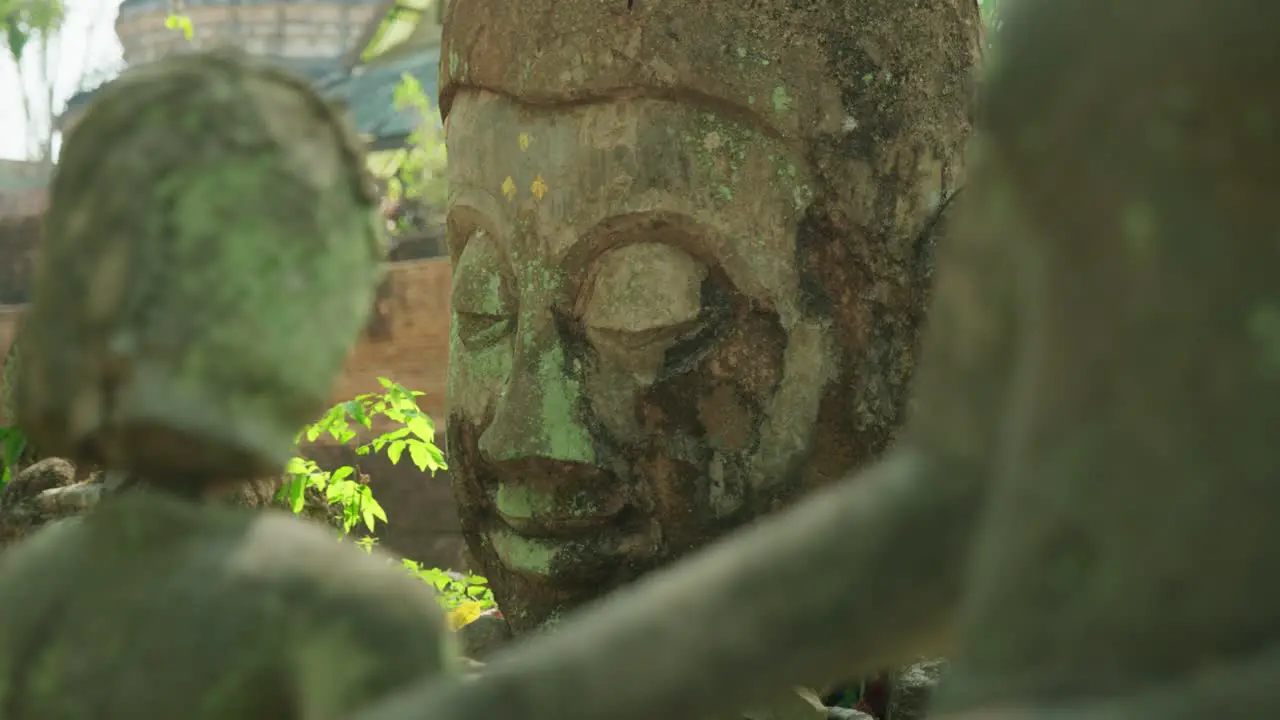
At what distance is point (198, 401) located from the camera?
0.96m

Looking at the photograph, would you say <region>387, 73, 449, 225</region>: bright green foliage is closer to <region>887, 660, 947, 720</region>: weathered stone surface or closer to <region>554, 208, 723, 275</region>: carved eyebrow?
<region>554, 208, 723, 275</region>: carved eyebrow

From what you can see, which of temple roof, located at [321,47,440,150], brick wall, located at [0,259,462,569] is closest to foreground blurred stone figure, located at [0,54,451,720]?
brick wall, located at [0,259,462,569]

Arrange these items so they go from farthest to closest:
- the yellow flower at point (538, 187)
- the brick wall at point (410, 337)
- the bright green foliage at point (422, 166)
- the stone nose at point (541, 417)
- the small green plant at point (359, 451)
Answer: the bright green foliage at point (422, 166) → the brick wall at point (410, 337) → the small green plant at point (359, 451) → the yellow flower at point (538, 187) → the stone nose at point (541, 417)

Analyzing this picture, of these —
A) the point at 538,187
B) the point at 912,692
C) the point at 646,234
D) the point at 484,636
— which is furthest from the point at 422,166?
the point at 912,692

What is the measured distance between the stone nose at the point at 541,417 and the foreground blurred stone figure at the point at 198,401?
1606 millimetres

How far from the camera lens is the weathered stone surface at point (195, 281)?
96 cm

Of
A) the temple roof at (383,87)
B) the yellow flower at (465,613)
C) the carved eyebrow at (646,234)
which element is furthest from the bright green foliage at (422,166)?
the carved eyebrow at (646,234)

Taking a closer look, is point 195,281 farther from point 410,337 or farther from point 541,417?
point 410,337

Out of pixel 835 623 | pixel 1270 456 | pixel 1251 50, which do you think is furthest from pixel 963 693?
pixel 1251 50

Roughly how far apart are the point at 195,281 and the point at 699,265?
70.7 inches

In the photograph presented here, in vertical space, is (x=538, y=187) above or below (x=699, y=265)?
above

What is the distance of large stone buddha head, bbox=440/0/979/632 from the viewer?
8.79 feet

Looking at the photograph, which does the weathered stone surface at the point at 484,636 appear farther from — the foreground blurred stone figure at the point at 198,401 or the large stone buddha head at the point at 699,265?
the foreground blurred stone figure at the point at 198,401

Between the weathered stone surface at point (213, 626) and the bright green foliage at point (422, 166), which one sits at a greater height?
the weathered stone surface at point (213, 626)
